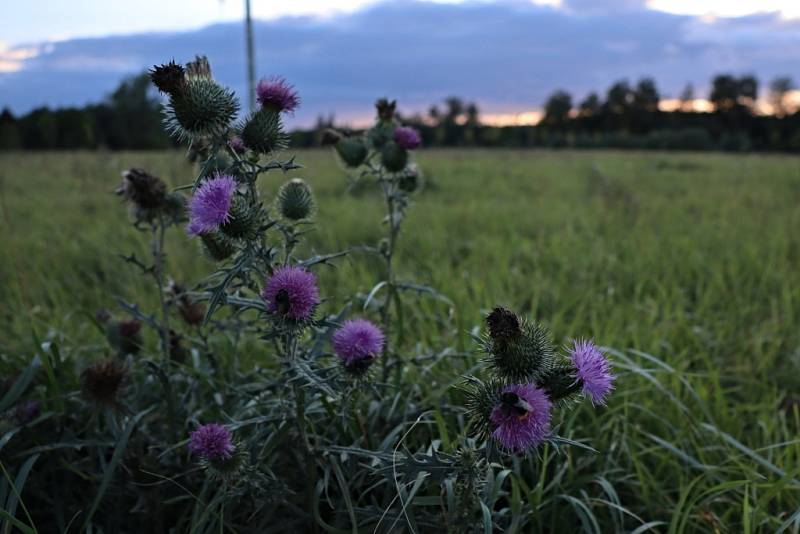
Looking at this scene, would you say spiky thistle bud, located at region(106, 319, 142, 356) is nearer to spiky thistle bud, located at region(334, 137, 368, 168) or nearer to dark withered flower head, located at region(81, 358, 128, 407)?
dark withered flower head, located at region(81, 358, 128, 407)

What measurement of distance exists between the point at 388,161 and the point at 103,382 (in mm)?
1225

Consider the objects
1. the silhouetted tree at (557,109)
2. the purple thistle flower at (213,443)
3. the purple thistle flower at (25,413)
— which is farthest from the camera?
the silhouetted tree at (557,109)

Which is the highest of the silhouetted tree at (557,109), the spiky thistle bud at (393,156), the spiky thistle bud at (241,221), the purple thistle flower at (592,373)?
the silhouetted tree at (557,109)

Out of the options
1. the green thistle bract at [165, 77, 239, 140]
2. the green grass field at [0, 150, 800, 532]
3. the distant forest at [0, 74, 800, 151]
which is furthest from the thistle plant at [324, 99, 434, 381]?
the distant forest at [0, 74, 800, 151]

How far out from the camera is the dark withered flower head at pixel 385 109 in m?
2.37

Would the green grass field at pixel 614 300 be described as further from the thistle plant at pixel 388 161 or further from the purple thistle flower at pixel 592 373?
the purple thistle flower at pixel 592 373

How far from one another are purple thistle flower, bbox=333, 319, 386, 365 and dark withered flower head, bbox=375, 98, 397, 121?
1138 mm

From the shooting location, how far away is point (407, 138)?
2.23m

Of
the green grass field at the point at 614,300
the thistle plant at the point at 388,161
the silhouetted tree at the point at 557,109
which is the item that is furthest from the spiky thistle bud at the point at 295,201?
the silhouetted tree at the point at 557,109

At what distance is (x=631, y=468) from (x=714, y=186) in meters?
9.49

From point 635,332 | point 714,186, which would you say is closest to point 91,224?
point 635,332

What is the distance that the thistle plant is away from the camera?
7.34 feet

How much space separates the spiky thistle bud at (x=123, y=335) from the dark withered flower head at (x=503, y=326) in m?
1.43

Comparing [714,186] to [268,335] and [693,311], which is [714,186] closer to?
[693,311]
